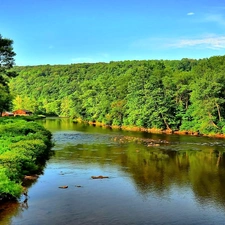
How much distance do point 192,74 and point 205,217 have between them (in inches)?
2071

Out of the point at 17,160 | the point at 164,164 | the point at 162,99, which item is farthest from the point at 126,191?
the point at 162,99

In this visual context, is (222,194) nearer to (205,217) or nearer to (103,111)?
(205,217)

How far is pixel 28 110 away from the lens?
119 m

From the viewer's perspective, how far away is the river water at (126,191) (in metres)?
16.6

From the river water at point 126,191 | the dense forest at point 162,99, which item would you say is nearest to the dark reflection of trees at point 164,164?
the river water at point 126,191

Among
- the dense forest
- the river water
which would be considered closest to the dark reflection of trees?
the river water

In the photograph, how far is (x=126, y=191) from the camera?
842 inches

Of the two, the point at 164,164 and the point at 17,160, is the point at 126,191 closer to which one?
the point at 17,160

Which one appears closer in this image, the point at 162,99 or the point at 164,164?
the point at 164,164

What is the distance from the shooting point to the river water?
16.6 meters

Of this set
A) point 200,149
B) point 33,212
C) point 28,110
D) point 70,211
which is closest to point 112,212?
point 70,211

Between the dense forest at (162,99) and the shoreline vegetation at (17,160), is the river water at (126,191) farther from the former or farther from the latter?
the dense forest at (162,99)

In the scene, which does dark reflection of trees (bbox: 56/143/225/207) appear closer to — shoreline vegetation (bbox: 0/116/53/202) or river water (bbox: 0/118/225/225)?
river water (bbox: 0/118/225/225)

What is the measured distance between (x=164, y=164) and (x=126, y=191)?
9.68 meters
